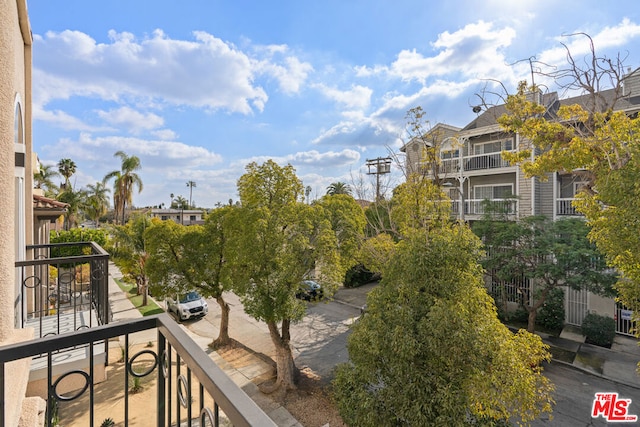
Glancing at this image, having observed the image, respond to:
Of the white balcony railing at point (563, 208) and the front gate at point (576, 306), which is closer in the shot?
the front gate at point (576, 306)

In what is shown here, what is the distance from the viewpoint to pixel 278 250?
8.82 meters

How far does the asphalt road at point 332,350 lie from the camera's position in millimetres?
8208

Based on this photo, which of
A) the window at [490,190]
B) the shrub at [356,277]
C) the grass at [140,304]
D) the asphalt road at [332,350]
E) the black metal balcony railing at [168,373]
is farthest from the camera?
the shrub at [356,277]

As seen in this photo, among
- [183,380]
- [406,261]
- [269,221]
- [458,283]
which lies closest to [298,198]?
[269,221]

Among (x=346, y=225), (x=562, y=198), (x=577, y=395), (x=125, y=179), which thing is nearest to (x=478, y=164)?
(x=562, y=198)

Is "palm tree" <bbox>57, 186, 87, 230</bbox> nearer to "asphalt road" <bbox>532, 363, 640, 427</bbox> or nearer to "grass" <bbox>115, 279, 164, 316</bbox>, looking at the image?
"grass" <bbox>115, 279, 164, 316</bbox>

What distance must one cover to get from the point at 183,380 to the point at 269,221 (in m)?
7.50

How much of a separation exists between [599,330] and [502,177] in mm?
8114

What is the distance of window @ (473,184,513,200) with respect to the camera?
16439 mm

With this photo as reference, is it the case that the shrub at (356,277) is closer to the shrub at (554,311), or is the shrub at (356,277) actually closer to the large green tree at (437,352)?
the shrub at (554,311)

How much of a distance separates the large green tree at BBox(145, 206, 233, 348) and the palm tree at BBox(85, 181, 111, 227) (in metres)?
26.5

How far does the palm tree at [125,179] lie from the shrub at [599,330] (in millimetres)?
35709

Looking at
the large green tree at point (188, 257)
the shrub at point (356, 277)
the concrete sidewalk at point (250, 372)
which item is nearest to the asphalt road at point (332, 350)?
the concrete sidewalk at point (250, 372)

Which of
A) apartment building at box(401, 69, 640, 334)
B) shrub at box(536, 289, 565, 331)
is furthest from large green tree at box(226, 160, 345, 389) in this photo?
shrub at box(536, 289, 565, 331)
